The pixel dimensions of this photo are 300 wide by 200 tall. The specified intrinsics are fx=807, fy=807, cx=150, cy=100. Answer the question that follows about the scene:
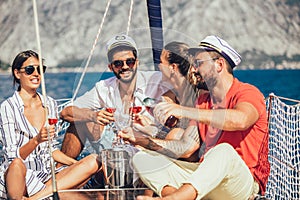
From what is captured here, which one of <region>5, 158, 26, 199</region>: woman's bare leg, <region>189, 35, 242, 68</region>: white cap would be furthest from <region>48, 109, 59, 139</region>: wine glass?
<region>189, 35, 242, 68</region>: white cap

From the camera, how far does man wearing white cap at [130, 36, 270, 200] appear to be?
4.55 metres

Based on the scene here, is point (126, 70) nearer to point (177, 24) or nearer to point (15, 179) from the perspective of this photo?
point (15, 179)

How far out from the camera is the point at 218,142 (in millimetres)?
4957

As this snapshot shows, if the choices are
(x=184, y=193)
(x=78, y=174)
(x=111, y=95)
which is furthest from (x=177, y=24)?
(x=184, y=193)

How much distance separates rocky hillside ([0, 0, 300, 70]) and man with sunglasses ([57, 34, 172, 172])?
63.2 m

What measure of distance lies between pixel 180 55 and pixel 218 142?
610 mm

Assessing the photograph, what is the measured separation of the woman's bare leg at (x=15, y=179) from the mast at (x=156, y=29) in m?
1.13

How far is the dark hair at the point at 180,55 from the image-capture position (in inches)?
200

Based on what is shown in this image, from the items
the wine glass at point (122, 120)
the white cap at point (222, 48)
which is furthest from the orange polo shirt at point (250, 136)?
the wine glass at point (122, 120)

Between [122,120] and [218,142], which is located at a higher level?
[122,120]

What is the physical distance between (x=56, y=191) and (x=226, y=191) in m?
0.99

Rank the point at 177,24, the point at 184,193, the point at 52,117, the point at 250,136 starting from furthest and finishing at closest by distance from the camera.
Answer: the point at 177,24, the point at 52,117, the point at 250,136, the point at 184,193

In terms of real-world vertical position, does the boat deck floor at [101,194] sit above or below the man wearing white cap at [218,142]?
below

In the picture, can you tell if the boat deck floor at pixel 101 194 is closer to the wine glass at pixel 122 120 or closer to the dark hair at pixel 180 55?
the wine glass at pixel 122 120
